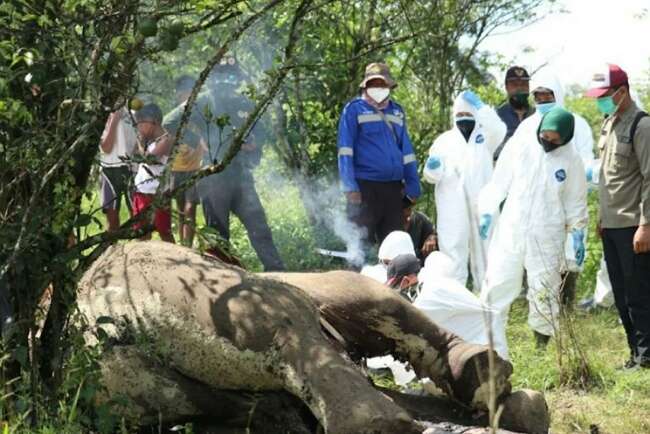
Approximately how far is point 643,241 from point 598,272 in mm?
2620

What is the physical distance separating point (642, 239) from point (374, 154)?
115 inches

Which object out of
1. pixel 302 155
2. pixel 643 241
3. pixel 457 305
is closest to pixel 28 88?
pixel 457 305

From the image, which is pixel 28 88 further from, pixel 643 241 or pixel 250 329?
pixel 643 241

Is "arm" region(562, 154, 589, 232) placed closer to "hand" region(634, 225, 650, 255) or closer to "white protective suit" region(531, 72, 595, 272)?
"white protective suit" region(531, 72, 595, 272)

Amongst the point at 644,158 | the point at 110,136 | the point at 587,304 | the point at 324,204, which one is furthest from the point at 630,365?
the point at 110,136

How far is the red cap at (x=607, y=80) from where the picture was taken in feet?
25.5

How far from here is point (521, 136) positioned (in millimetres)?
8289

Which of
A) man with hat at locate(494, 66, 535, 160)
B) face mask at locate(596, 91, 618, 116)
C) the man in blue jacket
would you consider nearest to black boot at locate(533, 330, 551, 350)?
face mask at locate(596, 91, 618, 116)

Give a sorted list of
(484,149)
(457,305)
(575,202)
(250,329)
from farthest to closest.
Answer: (484,149) → (575,202) → (457,305) → (250,329)

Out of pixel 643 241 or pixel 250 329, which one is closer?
pixel 250 329

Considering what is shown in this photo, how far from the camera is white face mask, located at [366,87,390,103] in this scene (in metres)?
9.81

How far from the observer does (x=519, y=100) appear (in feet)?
34.2

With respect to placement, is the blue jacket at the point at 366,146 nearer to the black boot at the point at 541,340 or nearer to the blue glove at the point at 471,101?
the blue glove at the point at 471,101

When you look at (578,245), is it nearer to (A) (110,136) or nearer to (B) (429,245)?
(B) (429,245)
